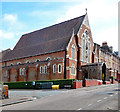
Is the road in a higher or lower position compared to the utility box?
higher

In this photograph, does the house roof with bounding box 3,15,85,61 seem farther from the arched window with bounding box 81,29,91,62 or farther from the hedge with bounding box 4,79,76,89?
the hedge with bounding box 4,79,76,89

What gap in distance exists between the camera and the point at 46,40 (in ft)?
189

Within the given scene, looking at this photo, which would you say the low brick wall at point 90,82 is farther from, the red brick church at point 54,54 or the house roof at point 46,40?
the house roof at point 46,40

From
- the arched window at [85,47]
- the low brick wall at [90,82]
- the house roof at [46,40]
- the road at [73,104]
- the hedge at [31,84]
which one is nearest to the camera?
the road at [73,104]

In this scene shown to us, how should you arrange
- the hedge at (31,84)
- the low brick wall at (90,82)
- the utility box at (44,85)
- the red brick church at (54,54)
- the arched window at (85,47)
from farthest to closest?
1. the arched window at (85,47)
2. the red brick church at (54,54)
3. the low brick wall at (90,82)
4. the utility box at (44,85)
5. the hedge at (31,84)

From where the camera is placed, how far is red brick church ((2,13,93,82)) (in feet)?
149

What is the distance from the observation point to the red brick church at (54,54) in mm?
45312

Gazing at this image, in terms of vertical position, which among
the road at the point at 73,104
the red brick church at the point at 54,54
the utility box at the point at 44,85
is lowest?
the utility box at the point at 44,85

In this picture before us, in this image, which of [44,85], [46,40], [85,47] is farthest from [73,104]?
[46,40]

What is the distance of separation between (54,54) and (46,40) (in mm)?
10429

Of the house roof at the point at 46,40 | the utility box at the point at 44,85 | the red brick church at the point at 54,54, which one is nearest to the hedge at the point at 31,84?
the utility box at the point at 44,85

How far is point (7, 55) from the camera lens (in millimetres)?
66938

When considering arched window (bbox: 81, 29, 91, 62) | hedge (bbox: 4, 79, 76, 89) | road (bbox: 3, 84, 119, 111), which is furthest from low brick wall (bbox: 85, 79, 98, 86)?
road (bbox: 3, 84, 119, 111)

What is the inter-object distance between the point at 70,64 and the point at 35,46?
1747 centimetres
